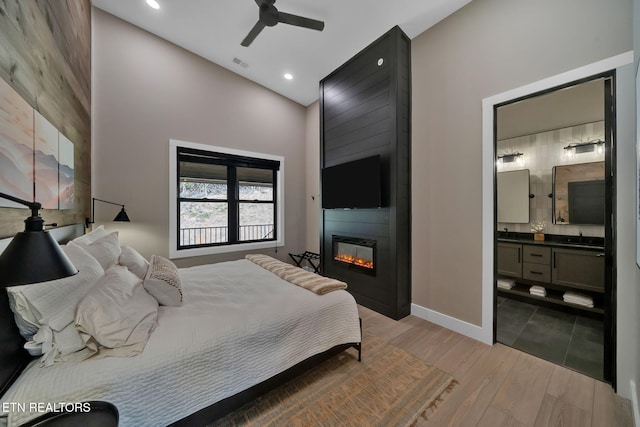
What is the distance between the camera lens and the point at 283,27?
117 inches

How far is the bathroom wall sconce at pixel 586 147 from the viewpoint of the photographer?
3.12m

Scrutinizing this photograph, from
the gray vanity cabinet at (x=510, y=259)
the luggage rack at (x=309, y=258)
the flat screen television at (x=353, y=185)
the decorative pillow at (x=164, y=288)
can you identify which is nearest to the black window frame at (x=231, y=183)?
the luggage rack at (x=309, y=258)

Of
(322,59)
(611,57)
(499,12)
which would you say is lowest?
(611,57)

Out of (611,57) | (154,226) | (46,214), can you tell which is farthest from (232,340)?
(611,57)

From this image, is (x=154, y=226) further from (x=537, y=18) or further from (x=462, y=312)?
(x=537, y=18)

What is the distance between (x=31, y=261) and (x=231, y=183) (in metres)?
3.59

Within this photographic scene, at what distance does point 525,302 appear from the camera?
332 centimetres

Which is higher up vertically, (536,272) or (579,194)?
(579,194)

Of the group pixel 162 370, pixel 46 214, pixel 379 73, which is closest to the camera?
pixel 162 370

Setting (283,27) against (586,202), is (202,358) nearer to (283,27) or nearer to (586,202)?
(283,27)

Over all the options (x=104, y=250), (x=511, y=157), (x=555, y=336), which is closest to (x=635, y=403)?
(x=555, y=336)

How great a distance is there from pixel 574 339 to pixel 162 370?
12.1ft

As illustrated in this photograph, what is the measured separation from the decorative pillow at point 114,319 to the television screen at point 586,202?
500 cm

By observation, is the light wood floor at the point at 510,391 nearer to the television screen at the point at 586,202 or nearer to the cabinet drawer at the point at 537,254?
the cabinet drawer at the point at 537,254
